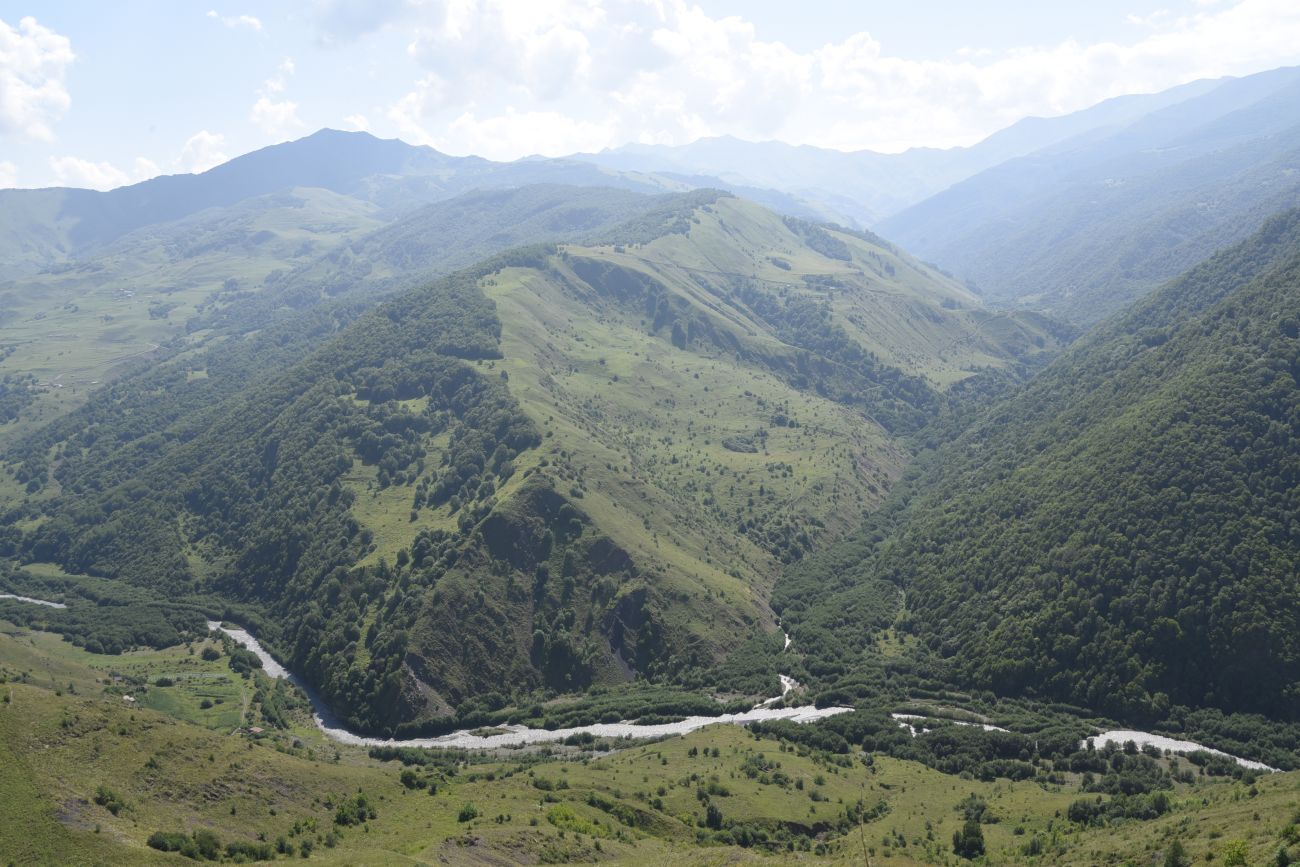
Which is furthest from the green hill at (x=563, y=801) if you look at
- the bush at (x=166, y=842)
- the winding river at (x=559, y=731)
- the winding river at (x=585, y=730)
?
the winding river at (x=585, y=730)

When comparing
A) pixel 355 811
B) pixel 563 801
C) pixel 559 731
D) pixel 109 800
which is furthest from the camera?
pixel 559 731

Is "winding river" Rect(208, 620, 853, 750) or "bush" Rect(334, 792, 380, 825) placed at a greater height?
"bush" Rect(334, 792, 380, 825)

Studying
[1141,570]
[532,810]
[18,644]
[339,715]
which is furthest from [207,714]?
[1141,570]

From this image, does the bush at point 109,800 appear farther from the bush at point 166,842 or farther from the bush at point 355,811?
the bush at point 355,811

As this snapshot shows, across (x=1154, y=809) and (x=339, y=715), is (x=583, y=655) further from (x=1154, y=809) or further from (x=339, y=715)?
(x=1154, y=809)

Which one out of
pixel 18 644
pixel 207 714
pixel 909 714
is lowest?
pixel 909 714

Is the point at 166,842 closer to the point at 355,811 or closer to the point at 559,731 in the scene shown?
the point at 355,811

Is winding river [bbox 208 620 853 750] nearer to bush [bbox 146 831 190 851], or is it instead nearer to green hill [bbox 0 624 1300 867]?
green hill [bbox 0 624 1300 867]

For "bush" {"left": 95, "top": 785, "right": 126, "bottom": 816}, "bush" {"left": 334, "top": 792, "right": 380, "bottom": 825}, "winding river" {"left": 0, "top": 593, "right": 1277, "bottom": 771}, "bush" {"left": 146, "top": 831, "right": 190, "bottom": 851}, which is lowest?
"winding river" {"left": 0, "top": 593, "right": 1277, "bottom": 771}

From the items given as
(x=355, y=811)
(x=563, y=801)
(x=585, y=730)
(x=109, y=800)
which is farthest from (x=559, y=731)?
(x=109, y=800)

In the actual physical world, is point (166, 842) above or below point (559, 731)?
above

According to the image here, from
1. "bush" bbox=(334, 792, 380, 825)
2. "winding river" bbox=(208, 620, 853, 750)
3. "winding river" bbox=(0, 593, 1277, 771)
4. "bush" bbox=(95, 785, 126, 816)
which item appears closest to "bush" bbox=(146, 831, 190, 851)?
"bush" bbox=(95, 785, 126, 816)
